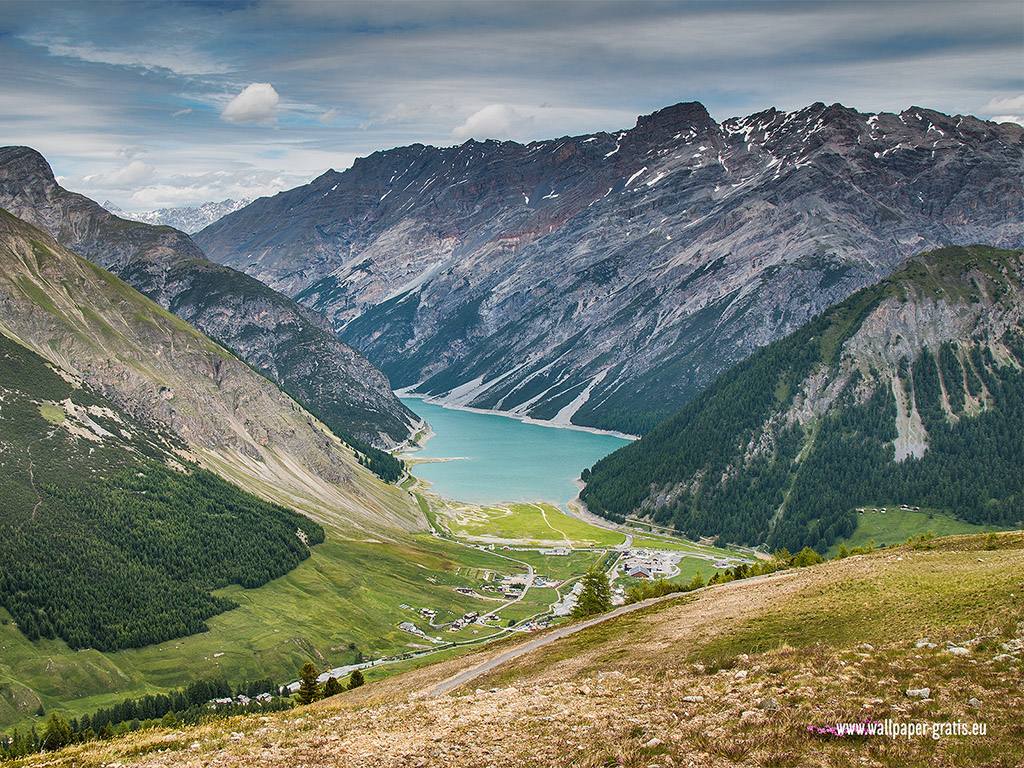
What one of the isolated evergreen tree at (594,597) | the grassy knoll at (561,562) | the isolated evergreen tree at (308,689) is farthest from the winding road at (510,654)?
the grassy knoll at (561,562)

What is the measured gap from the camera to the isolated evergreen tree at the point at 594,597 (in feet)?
317

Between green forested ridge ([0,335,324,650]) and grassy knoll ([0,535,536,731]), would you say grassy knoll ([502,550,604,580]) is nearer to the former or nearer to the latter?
grassy knoll ([0,535,536,731])

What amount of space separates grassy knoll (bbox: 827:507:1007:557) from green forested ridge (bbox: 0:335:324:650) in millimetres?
119820

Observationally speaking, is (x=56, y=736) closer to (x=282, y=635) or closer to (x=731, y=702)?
(x=731, y=702)

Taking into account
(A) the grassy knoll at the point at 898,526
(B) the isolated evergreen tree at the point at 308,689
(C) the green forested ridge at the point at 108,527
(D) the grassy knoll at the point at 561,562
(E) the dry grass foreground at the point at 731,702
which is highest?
(C) the green forested ridge at the point at 108,527

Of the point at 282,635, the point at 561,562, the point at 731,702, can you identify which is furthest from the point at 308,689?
the point at 561,562

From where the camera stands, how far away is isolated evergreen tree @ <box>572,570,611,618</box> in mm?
96500

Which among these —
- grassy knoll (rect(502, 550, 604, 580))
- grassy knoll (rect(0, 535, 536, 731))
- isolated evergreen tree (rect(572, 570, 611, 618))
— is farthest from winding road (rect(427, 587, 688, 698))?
grassy knoll (rect(502, 550, 604, 580))

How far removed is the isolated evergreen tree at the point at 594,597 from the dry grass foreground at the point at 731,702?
41.3 metres

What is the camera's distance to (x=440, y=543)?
654 ft

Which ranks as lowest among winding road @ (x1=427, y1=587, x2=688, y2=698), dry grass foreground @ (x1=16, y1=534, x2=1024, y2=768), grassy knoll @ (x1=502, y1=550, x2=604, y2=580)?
grassy knoll @ (x1=502, y1=550, x2=604, y2=580)

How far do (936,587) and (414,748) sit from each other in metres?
32.3

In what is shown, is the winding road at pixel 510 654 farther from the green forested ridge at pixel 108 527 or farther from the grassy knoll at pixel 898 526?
the grassy knoll at pixel 898 526

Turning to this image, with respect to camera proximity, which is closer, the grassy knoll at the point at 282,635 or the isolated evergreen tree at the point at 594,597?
the isolated evergreen tree at the point at 594,597
